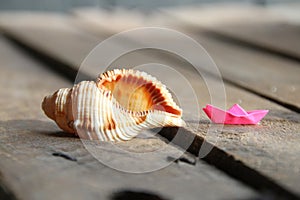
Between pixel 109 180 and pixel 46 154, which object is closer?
pixel 109 180

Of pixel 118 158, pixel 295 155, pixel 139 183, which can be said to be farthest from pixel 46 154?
pixel 295 155

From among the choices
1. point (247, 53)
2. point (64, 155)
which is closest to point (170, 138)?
point (64, 155)

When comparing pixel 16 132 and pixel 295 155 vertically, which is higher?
pixel 295 155

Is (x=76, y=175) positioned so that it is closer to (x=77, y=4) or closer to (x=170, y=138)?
(x=170, y=138)

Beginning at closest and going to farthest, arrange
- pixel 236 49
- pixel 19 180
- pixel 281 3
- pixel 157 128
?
pixel 19 180 < pixel 157 128 < pixel 236 49 < pixel 281 3

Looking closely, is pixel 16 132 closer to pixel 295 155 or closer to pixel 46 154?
pixel 46 154

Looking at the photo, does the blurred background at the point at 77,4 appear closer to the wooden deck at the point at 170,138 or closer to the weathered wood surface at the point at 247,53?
the weathered wood surface at the point at 247,53

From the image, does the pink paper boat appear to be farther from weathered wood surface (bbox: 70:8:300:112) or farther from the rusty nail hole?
the rusty nail hole

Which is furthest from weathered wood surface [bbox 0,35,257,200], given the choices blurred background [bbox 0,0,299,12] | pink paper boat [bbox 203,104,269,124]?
blurred background [bbox 0,0,299,12]
